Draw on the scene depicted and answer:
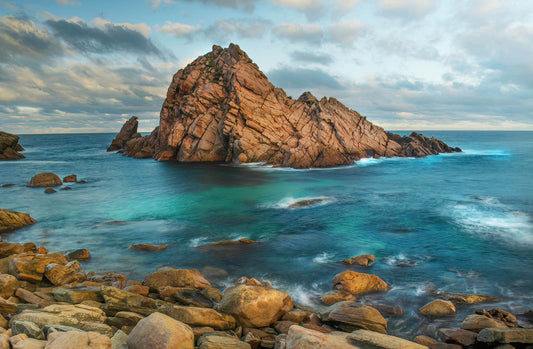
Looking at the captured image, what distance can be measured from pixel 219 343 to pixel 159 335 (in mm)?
1513

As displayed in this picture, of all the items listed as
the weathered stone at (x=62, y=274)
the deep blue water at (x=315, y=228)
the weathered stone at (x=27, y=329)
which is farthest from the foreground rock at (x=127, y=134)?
the weathered stone at (x=27, y=329)

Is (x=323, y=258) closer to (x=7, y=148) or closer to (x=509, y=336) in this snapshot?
(x=509, y=336)

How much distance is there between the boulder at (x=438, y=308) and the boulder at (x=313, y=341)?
5.36m

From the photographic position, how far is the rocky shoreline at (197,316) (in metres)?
6.95

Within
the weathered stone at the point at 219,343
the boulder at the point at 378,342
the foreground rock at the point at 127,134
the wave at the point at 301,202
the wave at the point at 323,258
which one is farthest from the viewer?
the foreground rock at the point at 127,134

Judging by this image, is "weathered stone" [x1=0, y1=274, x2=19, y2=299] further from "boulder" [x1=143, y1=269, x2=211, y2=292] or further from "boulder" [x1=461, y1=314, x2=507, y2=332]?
"boulder" [x1=461, y1=314, x2=507, y2=332]

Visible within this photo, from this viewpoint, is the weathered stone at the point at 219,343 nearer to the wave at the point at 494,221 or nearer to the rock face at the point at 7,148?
the wave at the point at 494,221

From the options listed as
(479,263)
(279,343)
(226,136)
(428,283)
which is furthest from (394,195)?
(226,136)

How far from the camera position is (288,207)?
28781 millimetres

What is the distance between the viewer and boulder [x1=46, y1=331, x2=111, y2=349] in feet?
20.3

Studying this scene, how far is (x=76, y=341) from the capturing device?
629cm

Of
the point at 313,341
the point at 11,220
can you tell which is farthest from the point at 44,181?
the point at 313,341

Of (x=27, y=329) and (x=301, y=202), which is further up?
(x=27, y=329)

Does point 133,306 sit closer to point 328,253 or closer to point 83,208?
point 328,253
